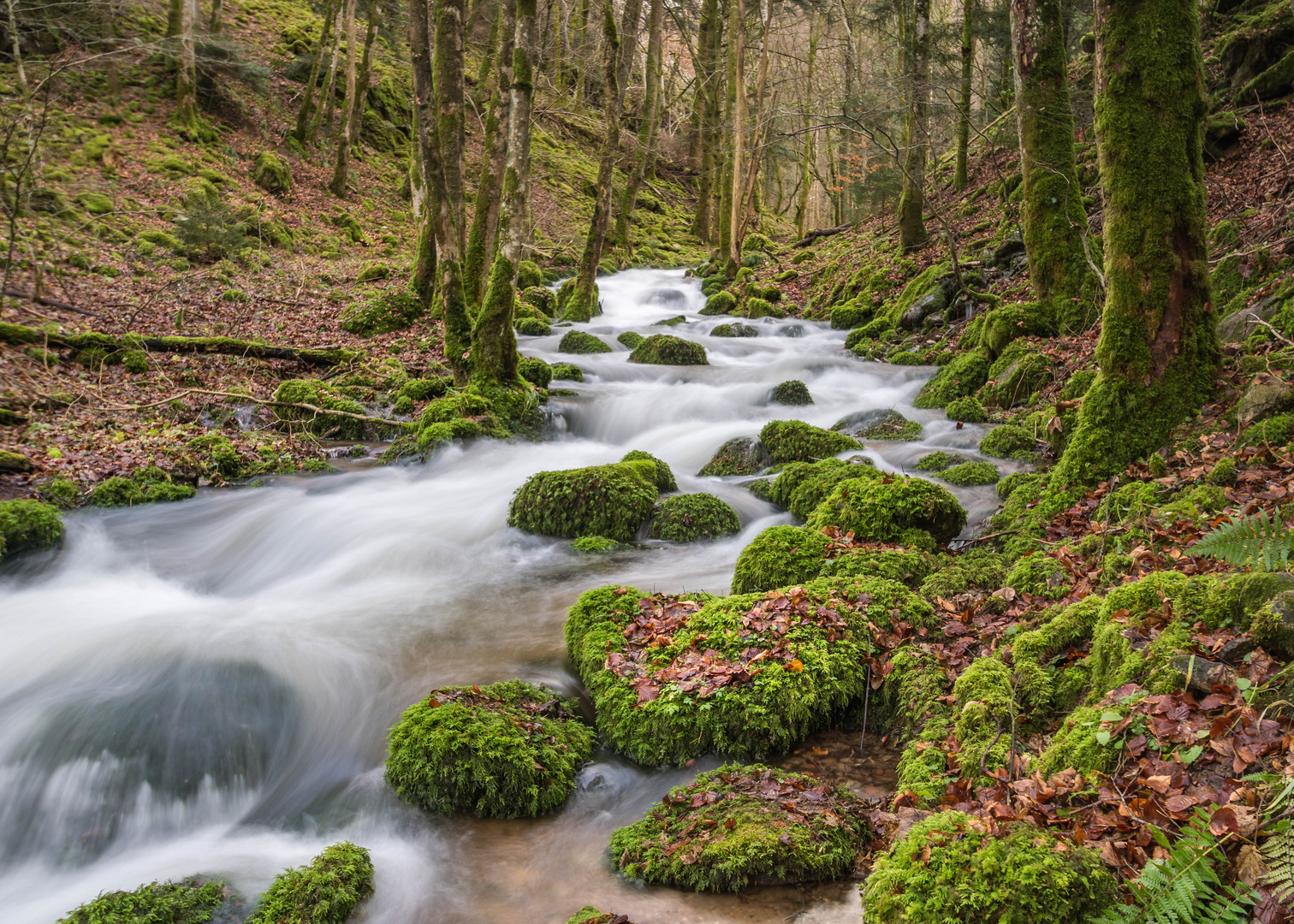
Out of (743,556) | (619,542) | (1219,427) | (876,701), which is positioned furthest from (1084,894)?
(619,542)

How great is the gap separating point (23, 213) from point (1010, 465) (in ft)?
59.7

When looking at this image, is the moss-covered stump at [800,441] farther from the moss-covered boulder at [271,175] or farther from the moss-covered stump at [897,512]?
the moss-covered boulder at [271,175]

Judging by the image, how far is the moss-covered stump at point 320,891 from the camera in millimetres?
3336

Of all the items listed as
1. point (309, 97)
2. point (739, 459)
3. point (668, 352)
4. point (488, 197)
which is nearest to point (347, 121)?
point (309, 97)

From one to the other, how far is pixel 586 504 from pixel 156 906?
553 centimetres

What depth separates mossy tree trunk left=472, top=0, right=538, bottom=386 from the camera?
10.8m

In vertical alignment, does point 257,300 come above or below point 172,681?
above

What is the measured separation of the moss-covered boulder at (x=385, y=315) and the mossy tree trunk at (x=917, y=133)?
10.0m

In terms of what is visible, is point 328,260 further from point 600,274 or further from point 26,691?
point 26,691

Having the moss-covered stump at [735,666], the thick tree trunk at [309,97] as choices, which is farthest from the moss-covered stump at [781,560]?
the thick tree trunk at [309,97]

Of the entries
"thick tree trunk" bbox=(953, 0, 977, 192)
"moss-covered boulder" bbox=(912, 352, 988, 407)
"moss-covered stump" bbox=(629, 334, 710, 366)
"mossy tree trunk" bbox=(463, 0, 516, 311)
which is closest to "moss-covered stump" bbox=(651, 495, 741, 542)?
"moss-covered boulder" bbox=(912, 352, 988, 407)

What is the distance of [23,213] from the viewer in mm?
14844

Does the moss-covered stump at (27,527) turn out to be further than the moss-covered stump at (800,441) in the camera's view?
No

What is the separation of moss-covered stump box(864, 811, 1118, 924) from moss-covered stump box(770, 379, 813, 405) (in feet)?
34.5
